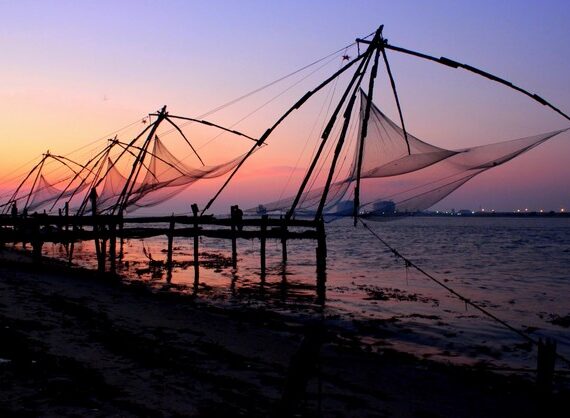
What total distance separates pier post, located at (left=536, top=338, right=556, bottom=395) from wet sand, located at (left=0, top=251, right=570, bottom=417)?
145mm

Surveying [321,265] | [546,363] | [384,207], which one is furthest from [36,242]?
[546,363]

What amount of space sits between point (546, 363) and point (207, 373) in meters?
2.89

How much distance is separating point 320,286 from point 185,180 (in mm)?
4351

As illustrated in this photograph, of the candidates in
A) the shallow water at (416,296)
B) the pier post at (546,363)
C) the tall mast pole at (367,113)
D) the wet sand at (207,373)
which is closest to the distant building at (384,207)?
the tall mast pole at (367,113)

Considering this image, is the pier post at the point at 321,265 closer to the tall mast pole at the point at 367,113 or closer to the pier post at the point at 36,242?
the tall mast pole at the point at 367,113

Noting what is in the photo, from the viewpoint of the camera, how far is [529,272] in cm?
1820

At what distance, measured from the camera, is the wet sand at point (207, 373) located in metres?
3.85

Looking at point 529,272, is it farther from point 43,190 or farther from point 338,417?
point 43,190

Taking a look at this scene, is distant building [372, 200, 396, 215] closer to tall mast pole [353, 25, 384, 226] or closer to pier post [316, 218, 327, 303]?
tall mast pole [353, 25, 384, 226]

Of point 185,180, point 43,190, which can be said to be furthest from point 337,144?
point 43,190

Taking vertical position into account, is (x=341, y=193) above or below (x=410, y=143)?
below

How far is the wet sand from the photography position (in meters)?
3.85

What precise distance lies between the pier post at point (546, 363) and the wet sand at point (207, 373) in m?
0.14

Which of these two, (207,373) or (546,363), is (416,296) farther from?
(207,373)
